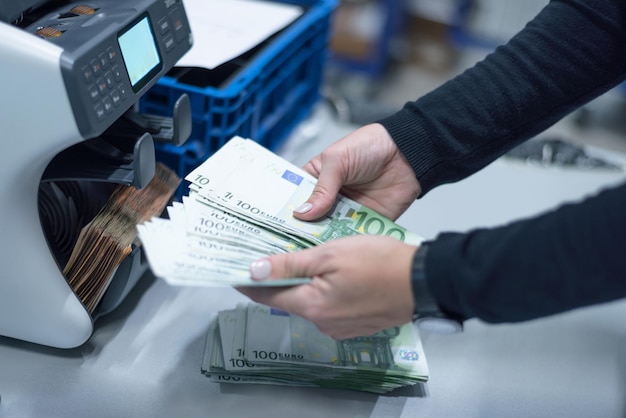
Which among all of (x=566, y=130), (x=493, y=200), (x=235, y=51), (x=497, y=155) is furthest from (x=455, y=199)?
(x=566, y=130)

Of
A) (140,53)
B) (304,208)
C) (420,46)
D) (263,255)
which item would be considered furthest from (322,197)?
(420,46)

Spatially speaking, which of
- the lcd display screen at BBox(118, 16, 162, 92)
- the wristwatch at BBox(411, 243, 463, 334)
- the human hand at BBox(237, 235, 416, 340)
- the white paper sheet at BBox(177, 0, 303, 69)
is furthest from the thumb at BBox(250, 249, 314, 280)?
the white paper sheet at BBox(177, 0, 303, 69)

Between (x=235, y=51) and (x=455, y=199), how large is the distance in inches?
16.8

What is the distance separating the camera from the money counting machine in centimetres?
59

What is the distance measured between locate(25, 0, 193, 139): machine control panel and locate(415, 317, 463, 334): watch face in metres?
0.35

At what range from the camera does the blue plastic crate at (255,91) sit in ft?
2.96

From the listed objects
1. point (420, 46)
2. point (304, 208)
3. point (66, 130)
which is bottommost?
point (420, 46)

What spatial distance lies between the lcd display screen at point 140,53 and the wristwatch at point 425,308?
34 centimetres

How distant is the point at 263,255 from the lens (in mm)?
695

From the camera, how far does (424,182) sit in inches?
34.8

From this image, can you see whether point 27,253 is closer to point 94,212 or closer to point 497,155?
point 94,212

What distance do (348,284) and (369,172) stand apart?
0.28 m

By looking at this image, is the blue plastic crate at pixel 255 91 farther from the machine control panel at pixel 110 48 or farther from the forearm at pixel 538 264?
the forearm at pixel 538 264

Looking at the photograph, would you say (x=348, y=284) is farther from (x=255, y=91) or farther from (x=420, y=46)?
(x=420, y=46)
